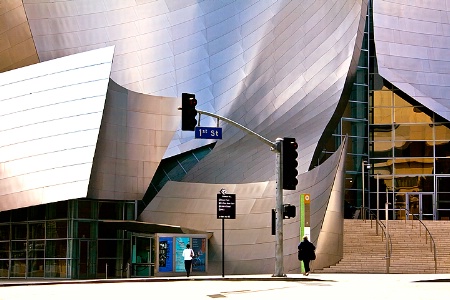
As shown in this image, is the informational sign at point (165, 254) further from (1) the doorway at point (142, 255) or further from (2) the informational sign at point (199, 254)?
(1) the doorway at point (142, 255)

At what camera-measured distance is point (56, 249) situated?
127ft

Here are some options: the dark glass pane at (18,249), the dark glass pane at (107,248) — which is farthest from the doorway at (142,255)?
the dark glass pane at (18,249)

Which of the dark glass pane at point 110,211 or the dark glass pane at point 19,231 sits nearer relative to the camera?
the dark glass pane at point 110,211

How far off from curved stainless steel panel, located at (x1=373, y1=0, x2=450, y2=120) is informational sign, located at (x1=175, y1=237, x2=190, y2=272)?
59.4ft

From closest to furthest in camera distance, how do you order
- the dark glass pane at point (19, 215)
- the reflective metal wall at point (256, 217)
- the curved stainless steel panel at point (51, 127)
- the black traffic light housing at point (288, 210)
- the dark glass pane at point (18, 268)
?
the black traffic light housing at point (288, 210) → the curved stainless steel panel at point (51, 127) → the reflective metal wall at point (256, 217) → the dark glass pane at point (19, 215) → the dark glass pane at point (18, 268)

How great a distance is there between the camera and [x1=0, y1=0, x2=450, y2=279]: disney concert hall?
3728cm

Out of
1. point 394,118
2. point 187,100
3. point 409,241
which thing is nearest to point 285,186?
point 187,100

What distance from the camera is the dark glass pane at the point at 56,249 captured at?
3831 centimetres

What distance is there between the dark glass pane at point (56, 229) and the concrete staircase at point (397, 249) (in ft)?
34.2

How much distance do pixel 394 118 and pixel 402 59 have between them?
4.02 m

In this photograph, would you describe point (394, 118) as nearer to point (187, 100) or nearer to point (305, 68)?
point (305, 68)

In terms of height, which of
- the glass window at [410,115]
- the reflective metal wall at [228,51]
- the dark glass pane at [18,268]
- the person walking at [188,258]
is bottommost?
the dark glass pane at [18,268]

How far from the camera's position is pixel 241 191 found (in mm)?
39281

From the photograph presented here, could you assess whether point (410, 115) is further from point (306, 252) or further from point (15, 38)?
point (306, 252)
